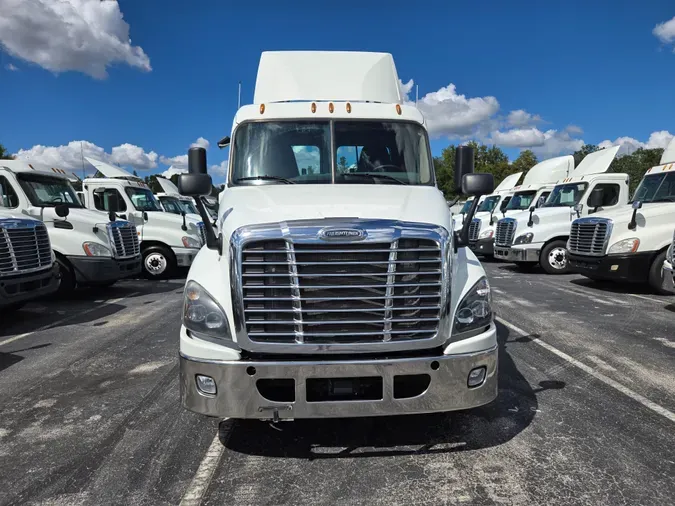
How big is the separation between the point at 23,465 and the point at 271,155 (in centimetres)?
301

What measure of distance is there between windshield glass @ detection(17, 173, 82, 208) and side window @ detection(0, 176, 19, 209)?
19 cm

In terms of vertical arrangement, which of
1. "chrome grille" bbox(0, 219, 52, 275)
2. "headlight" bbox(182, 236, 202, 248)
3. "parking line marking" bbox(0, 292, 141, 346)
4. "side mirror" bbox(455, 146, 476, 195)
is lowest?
"parking line marking" bbox(0, 292, 141, 346)

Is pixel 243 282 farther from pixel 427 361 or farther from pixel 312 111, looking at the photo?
pixel 312 111

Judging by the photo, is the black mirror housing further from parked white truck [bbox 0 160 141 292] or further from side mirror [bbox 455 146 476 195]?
parked white truck [bbox 0 160 141 292]

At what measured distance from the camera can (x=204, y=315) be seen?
3.21 metres

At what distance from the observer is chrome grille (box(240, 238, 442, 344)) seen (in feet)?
10.1

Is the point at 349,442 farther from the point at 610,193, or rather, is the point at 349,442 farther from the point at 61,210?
the point at 610,193

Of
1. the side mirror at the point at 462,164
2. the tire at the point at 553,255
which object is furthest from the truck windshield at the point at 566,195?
the side mirror at the point at 462,164

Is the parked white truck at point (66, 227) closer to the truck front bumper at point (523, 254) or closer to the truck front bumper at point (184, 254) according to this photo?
the truck front bumper at point (184, 254)

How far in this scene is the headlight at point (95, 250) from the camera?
370 inches

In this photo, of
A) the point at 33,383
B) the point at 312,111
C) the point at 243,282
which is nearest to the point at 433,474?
the point at 243,282

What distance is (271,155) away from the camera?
181 inches

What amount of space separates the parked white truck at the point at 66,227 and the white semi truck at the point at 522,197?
35.3 ft

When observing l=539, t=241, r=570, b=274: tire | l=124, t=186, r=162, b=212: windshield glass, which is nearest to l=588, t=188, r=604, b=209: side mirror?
l=539, t=241, r=570, b=274: tire
